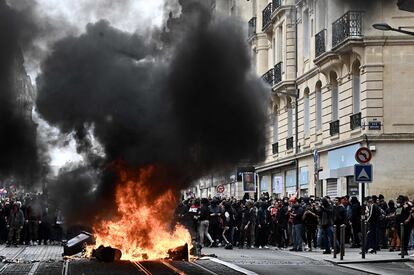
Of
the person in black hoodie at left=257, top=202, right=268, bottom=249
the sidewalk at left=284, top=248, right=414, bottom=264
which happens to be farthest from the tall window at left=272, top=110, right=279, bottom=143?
the sidewalk at left=284, top=248, right=414, bottom=264

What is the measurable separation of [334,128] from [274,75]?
10.0m

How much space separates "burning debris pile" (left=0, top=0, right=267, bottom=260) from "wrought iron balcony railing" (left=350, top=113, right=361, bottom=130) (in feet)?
49.1

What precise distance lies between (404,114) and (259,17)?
57.9 ft

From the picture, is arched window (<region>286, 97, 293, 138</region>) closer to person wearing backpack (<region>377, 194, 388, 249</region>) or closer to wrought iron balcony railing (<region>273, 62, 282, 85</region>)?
wrought iron balcony railing (<region>273, 62, 282, 85</region>)

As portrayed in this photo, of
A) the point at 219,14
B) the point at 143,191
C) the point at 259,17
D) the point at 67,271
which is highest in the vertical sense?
the point at 259,17

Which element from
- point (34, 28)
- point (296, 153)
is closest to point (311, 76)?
point (296, 153)

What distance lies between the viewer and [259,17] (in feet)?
192

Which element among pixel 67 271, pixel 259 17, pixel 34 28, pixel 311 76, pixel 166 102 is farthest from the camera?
pixel 259 17

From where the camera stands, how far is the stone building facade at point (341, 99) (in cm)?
4259

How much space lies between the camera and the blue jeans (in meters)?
35.4

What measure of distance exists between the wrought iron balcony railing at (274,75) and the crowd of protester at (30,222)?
18543mm

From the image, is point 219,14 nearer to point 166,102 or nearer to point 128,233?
point 166,102

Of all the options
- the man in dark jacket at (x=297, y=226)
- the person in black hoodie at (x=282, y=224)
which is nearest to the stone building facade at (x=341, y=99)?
the person in black hoodie at (x=282, y=224)

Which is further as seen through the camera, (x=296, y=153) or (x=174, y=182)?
(x=296, y=153)
